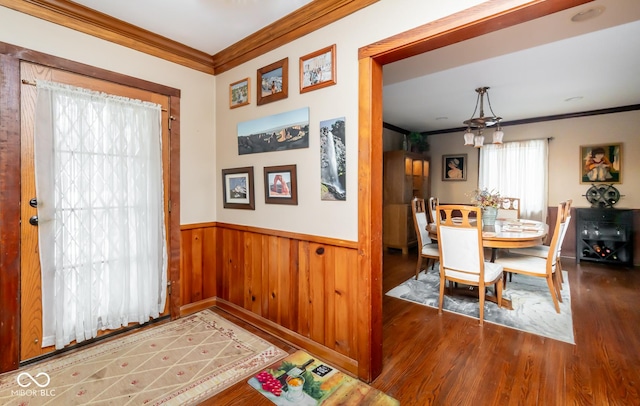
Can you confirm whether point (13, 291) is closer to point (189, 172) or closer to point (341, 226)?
point (189, 172)

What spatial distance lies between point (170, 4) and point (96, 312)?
7.82 ft

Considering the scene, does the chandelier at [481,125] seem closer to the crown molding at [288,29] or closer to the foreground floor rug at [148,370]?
the crown molding at [288,29]

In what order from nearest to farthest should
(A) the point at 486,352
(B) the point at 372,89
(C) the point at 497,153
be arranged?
(B) the point at 372,89, (A) the point at 486,352, (C) the point at 497,153

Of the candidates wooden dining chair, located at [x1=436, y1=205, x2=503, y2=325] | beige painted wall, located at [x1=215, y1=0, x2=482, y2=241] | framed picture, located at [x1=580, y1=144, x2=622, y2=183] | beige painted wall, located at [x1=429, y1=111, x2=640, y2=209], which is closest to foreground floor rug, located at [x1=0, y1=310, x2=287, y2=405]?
beige painted wall, located at [x1=215, y1=0, x2=482, y2=241]

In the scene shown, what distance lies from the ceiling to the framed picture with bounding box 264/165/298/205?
1.18m

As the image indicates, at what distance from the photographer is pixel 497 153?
563 cm

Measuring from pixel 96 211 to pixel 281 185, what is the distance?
4.71 ft

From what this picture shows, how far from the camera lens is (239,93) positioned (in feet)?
9.00

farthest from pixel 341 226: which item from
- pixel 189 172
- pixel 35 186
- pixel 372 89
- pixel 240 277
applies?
pixel 35 186

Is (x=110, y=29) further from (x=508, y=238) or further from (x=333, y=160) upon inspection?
(x=508, y=238)

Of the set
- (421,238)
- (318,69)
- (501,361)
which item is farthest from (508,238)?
(318,69)

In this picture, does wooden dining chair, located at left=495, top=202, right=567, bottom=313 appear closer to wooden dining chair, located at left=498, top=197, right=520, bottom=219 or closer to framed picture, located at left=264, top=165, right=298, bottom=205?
wooden dining chair, located at left=498, top=197, right=520, bottom=219

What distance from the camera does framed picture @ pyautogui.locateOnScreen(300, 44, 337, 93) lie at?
2.02 meters

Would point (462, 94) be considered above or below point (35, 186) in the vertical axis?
above
